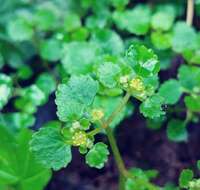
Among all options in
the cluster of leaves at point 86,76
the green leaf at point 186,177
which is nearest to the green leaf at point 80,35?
the cluster of leaves at point 86,76

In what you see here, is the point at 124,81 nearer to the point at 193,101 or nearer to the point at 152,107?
the point at 152,107

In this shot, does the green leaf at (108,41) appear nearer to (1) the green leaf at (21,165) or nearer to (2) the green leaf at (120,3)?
(2) the green leaf at (120,3)

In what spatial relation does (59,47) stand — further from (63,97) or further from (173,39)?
(63,97)

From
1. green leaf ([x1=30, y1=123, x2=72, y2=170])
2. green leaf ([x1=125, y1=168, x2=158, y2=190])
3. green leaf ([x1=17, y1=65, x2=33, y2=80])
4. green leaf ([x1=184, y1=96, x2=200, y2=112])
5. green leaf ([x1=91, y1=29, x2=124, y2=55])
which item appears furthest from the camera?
green leaf ([x1=17, y1=65, x2=33, y2=80])

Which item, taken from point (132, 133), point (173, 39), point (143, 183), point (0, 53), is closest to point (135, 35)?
point (173, 39)

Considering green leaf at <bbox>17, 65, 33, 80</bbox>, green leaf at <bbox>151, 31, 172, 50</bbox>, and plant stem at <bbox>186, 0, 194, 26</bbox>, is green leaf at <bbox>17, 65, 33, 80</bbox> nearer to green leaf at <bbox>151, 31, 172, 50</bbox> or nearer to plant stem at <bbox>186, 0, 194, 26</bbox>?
green leaf at <bbox>151, 31, 172, 50</bbox>

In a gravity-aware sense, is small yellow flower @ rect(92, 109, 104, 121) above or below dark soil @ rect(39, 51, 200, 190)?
above

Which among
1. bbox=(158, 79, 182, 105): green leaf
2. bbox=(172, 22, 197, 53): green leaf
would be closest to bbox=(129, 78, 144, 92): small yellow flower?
bbox=(158, 79, 182, 105): green leaf
